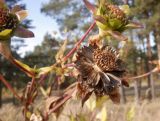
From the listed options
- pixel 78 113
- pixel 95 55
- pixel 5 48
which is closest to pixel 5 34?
pixel 5 48

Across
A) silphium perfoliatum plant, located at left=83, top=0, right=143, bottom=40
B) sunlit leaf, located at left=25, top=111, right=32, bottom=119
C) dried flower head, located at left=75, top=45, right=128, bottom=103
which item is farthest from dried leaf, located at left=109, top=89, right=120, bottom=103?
sunlit leaf, located at left=25, top=111, right=32, bottom=119

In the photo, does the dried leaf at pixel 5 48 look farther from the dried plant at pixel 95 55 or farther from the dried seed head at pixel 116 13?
the dried seed head at pixel 116 13

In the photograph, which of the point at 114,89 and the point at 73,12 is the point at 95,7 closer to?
the point at 114,89

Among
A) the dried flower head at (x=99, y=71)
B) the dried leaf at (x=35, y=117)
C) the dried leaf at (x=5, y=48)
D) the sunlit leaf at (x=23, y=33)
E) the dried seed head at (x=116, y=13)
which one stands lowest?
the dried leaf at (x=35, y=117)

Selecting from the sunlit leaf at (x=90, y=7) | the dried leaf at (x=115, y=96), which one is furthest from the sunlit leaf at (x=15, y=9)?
the dried leaf at (x=115, y=96)

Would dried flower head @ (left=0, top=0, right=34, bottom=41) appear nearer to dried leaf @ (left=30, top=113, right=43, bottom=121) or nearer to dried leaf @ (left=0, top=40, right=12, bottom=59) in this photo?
dried leaf @ (left=0, top=40, right=12, bottom=59)

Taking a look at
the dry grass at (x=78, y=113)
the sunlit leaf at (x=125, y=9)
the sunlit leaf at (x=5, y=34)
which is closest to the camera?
the sunlit leaf at (x=5, y=34)

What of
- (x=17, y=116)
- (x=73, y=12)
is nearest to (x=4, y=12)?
(x=17, y=116)
